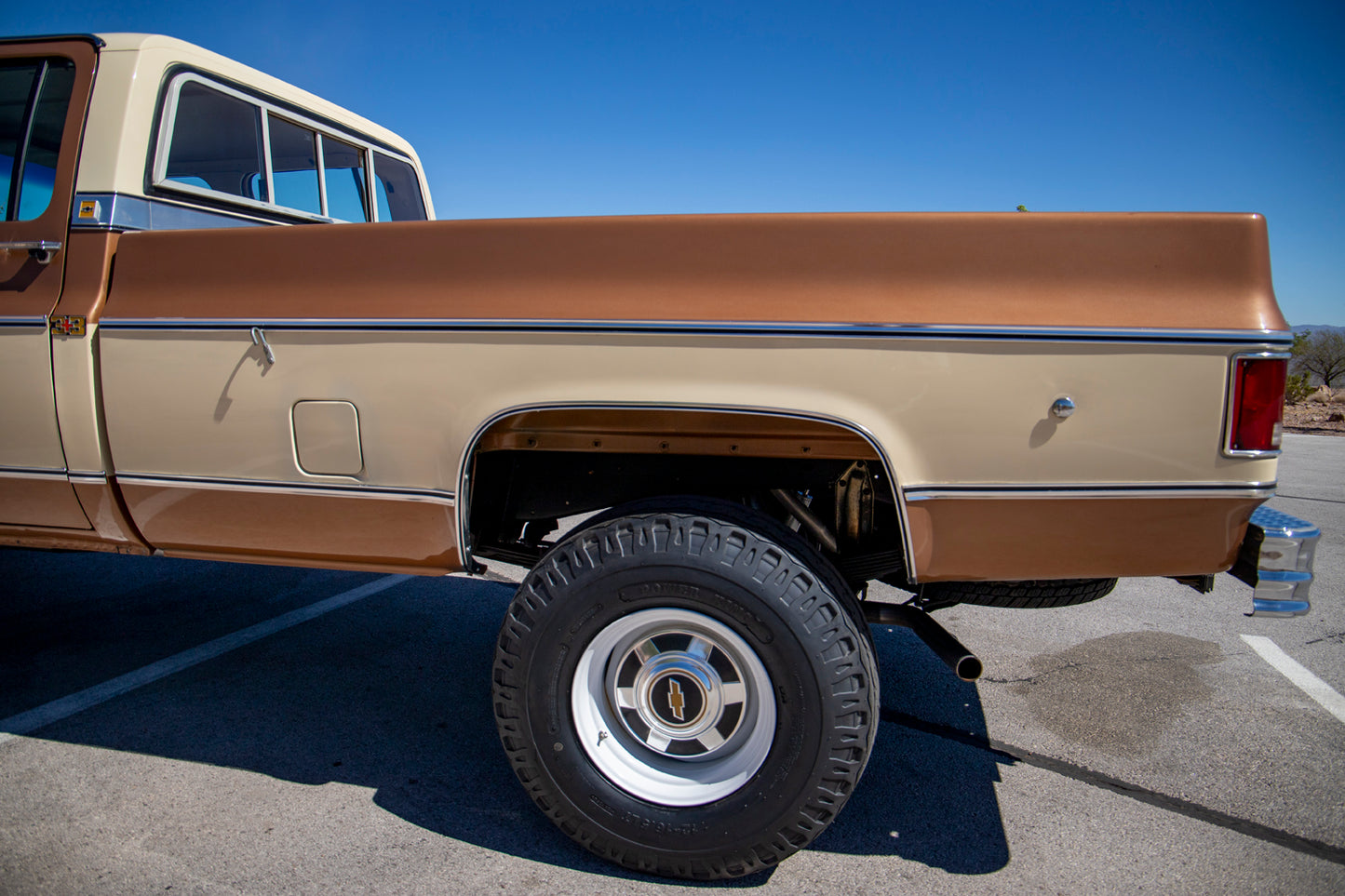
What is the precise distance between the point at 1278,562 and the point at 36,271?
353 cm

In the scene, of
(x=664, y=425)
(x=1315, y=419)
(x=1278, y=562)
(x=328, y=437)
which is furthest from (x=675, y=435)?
(x=1315, y=419)

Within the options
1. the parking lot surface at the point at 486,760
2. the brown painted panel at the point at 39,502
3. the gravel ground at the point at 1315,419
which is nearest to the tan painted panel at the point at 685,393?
the brown painted panel at the point at 39,502

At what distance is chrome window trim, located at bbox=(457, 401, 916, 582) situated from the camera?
1.82 meters

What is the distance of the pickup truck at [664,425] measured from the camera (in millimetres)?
1744

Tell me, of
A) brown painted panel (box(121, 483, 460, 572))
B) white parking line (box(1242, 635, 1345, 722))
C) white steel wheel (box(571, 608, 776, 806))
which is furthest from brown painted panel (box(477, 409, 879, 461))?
white parking line (box(1242, 635, 1345, 722))

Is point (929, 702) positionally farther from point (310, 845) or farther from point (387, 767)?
point (310, 845)

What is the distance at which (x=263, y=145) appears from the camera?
2869 mm

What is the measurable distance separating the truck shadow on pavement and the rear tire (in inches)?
8.4

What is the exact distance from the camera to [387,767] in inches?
98.0

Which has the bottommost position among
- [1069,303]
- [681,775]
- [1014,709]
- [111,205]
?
[1014,709]

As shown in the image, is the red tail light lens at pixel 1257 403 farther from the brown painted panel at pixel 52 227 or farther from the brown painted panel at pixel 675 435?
the brown painted panel at pixel 52 227

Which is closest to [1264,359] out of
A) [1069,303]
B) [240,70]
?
[1069,303]

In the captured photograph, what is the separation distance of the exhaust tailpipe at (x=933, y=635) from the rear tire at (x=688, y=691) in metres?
0.24

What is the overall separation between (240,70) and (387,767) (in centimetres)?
255
